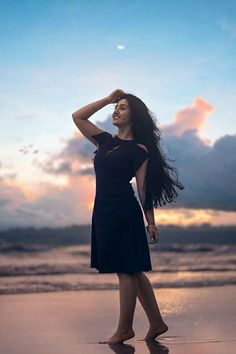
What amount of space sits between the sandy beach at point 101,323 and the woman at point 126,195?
10.3 inches

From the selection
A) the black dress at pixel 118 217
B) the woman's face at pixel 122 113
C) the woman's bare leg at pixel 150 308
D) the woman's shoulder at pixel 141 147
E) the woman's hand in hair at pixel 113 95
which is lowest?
the woman's bare leg at pixel 150 308

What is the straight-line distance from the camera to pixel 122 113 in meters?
4.07

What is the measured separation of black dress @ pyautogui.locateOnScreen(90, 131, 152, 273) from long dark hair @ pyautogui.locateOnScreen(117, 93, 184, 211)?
153mm

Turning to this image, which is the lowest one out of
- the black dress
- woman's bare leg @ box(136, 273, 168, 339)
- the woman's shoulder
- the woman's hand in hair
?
woman's bare leg @ box(136, 273, 168, 339)

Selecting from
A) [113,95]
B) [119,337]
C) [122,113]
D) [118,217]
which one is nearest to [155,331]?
[119,337]

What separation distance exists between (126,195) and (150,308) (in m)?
0.81

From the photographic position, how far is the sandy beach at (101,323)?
3746 millimetres

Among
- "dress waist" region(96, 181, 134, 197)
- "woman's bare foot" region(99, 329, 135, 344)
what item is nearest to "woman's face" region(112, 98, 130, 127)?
"dress waist" region(96, 181, 134, 197)

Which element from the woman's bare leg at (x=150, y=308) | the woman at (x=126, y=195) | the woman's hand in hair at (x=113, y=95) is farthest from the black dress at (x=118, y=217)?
the woman's hand in hair at (x=113, y=95)

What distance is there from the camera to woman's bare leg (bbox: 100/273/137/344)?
3.89 meters

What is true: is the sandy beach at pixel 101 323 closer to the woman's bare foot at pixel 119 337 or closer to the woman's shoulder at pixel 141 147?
the woman's bare foot at pixel 119 337

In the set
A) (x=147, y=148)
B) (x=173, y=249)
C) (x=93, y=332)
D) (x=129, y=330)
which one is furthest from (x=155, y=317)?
(x=173, y=249)

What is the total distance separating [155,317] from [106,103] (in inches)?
59.5

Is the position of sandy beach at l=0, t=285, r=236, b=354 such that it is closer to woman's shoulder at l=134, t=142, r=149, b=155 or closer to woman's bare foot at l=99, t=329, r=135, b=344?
woman's bare foot at l=99, t=329, r=135, b=344
